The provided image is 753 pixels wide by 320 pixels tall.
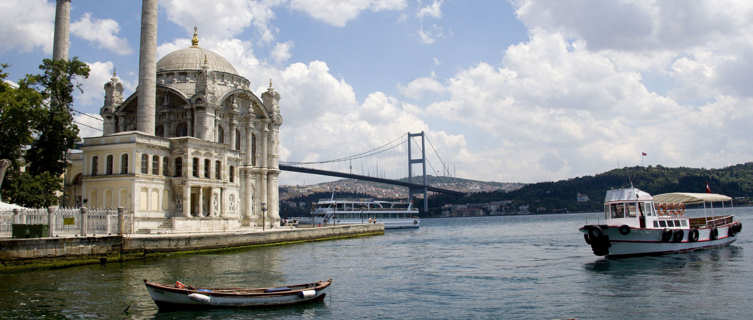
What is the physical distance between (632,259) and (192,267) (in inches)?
711

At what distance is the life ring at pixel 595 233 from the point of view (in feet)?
81.1

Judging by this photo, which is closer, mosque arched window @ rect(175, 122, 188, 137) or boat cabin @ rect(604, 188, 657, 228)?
boat cabin @ rect(604, 188, 657, 228)

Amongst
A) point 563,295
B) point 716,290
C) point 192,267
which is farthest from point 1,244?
point 716,290

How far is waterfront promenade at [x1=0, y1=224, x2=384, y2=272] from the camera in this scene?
21.3 metres

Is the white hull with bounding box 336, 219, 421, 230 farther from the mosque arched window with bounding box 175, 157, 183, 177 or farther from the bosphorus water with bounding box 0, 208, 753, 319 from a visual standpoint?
the bosphorus water with bounding box 0, 208, 753, 319

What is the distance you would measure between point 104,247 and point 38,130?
10389mm

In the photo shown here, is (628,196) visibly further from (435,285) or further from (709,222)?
(435,285)

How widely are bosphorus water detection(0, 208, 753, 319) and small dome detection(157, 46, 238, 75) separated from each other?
2162 cm

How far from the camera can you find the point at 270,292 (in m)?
14.8

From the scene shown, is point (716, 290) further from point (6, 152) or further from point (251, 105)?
point (251, 105)

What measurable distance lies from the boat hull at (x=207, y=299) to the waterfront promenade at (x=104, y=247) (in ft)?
32.5

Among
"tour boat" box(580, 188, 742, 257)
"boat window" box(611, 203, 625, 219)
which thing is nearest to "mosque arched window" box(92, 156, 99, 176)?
"tour boat" box(580, 188, 742, 257)

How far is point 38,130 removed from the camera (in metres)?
30.8

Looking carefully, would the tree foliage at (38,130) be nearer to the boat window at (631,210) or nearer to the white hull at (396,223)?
the boat window at (631,210)
